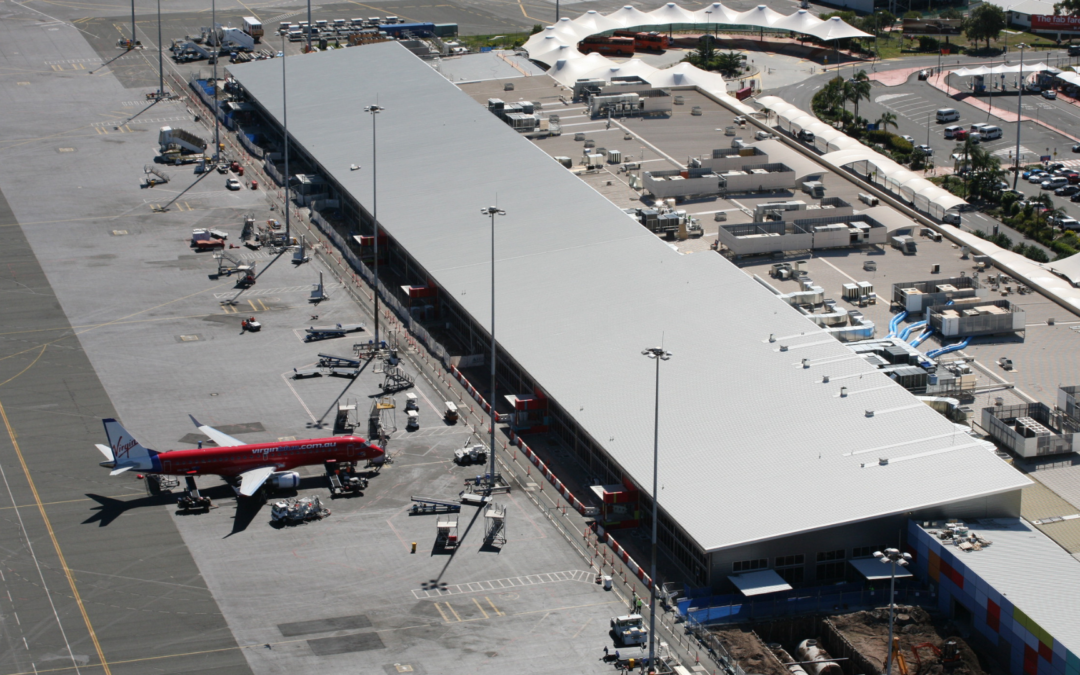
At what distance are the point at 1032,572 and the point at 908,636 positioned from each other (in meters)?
9.58

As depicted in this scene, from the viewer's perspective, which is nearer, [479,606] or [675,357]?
[479,606]

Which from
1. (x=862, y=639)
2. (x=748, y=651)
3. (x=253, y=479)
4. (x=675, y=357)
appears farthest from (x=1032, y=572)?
(x=253, y=479)

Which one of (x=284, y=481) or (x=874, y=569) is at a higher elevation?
(x=284, y=481)

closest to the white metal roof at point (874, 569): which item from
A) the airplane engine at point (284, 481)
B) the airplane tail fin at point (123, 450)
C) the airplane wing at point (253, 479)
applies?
the airplane engine at point (284, 481)

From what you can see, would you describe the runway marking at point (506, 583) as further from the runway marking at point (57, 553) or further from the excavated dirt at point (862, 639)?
the runway marking at point (57, 553)

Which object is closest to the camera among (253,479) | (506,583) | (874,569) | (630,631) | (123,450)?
(630,631)

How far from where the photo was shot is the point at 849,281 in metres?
154

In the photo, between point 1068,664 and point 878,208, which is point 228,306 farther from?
point 1068,664

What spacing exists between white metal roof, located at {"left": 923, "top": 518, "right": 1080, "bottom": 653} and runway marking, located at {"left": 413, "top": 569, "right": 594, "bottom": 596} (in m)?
26.3

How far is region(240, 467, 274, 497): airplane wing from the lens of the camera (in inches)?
4434

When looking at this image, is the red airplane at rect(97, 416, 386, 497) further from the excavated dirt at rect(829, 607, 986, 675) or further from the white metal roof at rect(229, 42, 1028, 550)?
the excavated dirt at rect(829, 607, 986, 675)

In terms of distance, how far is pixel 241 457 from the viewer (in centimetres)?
11619

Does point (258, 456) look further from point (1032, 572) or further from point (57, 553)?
point (1032, 572)

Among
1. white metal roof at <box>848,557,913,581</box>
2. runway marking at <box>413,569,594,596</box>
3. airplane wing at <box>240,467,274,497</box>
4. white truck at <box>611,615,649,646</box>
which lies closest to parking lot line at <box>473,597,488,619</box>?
runway marking at <box>413,569,594,596</box>
